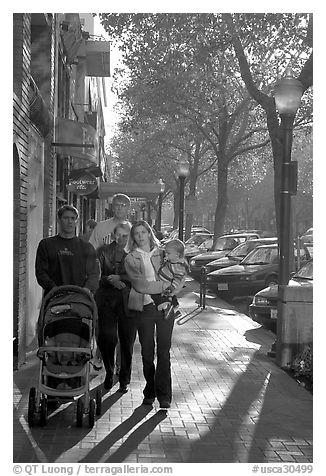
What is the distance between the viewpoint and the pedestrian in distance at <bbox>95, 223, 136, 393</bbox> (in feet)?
27.2

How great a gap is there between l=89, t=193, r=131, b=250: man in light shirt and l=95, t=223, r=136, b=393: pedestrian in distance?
0.08 m

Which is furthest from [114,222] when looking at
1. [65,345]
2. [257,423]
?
[257,423]

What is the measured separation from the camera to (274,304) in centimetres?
1352

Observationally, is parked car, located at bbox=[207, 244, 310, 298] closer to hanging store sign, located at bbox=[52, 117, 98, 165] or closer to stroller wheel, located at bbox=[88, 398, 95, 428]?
hanging store sign, located at bbox=[52, 117, 98, 165]

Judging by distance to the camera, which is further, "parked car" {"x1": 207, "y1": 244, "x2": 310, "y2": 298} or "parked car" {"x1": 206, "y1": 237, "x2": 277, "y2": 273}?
"parked car" {"x1": 206, "y1": 237, "x2": 277, "y2": 273}

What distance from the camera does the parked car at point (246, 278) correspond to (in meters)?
19.5

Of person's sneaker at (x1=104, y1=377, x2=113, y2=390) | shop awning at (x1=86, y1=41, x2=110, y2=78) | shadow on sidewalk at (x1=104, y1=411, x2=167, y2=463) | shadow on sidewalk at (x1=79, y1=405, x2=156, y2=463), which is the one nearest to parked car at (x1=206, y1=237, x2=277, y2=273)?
shop awning at (x1=86, y1=41, x2=110, y2=78)

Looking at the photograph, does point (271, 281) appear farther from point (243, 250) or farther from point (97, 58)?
point (97, 58)

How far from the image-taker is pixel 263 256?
67.3 feet

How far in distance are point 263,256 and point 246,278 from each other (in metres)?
1.23
